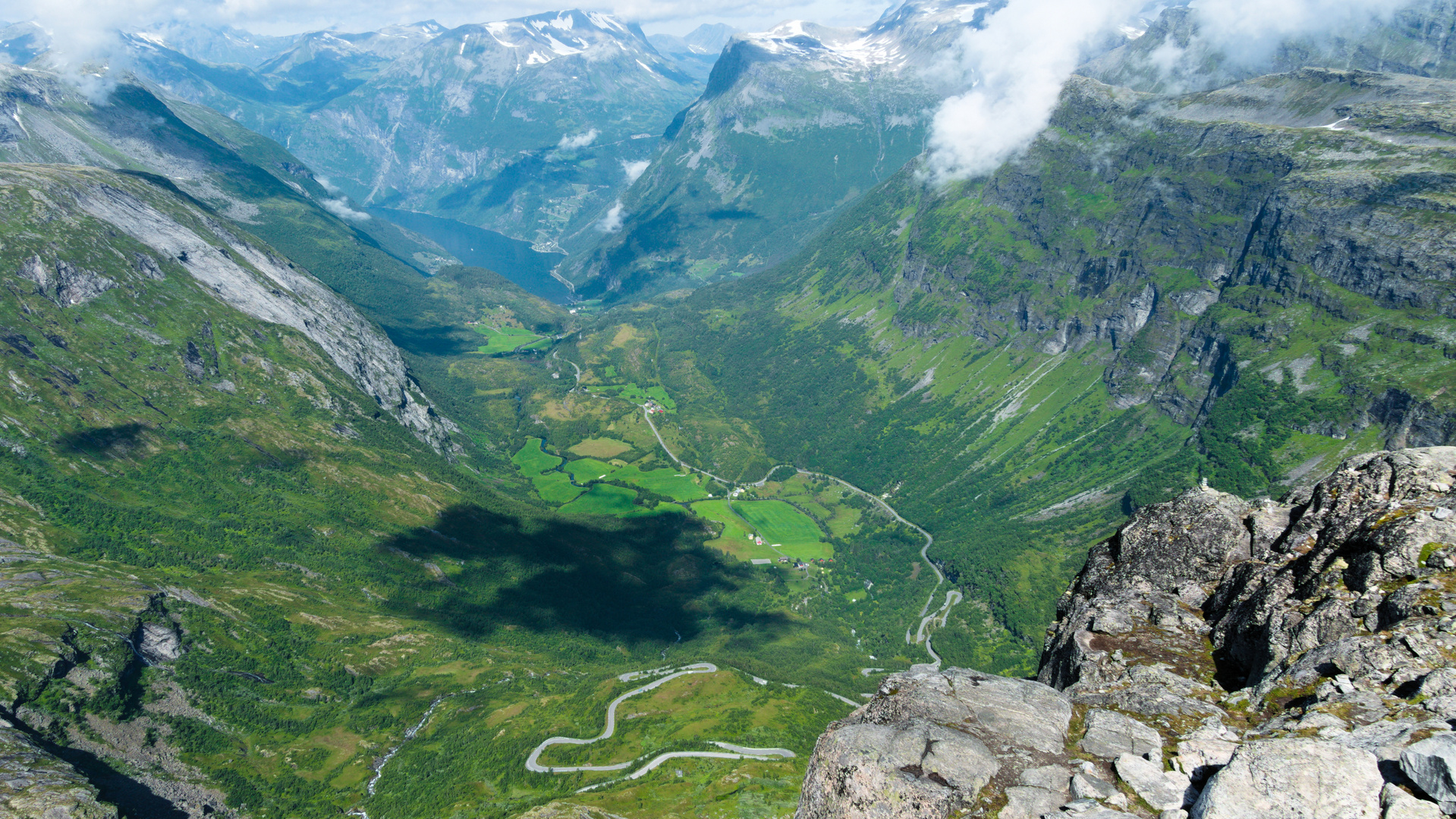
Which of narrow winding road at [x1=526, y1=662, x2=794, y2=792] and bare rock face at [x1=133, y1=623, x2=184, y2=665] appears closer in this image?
narrow winding road at [x1=526, y1=662, x2=794, y2=792]

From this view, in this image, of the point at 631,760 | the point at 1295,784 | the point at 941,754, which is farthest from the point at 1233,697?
the point at 631,760

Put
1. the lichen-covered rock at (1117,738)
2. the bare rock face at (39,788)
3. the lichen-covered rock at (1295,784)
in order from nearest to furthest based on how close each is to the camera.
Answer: the lichen-covered rock at (1295,784), the lichen-covered rock at (1117,738), the bare rock face at (39,788)

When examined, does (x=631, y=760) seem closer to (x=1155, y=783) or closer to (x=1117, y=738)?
(x=1117, y=738)

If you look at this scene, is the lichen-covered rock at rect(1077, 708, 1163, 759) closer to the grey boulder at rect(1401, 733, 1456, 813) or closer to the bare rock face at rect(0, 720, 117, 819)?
the grey boulder at rect(1401, 733, 1456, 813)

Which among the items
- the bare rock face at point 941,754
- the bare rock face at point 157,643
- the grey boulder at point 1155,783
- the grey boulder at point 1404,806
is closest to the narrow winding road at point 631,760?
the bare rock face at point 157,643

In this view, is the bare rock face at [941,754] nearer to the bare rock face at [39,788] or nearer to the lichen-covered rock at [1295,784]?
the lichen-covered rock at [1295,784]

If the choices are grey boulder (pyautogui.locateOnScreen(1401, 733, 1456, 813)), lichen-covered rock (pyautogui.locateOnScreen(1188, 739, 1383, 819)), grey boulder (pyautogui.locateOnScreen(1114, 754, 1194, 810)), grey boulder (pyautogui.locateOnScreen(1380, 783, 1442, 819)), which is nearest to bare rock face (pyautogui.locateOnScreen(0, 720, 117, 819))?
grey boulder (pyautogui.locateOnScreen(1114, 754, 1194, 810))

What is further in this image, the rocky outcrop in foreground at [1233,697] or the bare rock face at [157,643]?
the bare rock face at [157,643]
